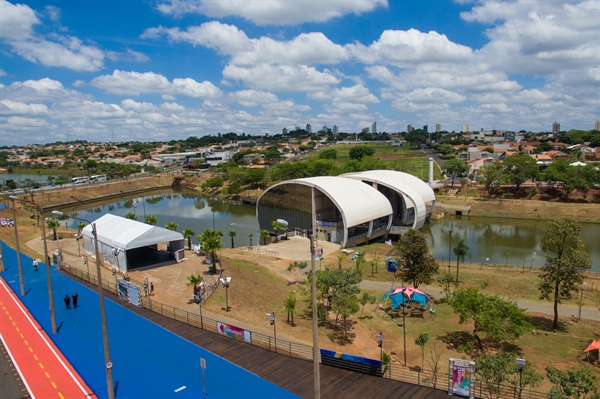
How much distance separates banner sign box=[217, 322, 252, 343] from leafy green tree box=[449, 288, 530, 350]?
412 inches

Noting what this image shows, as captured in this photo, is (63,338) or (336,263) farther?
(336,263)

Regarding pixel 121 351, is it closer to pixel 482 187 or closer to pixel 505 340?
pixel 505 340

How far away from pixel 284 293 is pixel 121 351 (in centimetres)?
1194

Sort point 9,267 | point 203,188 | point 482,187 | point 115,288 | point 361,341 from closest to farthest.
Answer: point 361,341 < point 115,288 < point 9,267 < point 482,187 < point 203,188

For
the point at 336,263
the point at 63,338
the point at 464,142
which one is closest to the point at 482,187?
the point at 336,263

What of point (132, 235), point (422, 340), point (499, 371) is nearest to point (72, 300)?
point (132, 235)

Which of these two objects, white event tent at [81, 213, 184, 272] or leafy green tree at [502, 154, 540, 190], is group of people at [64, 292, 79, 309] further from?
leafy green tree at [502, 154, 540, 190]

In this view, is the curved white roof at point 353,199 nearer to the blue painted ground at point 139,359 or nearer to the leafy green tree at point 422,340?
the leafy green tree at point 422,340

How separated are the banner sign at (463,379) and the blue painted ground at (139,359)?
6.29 meters

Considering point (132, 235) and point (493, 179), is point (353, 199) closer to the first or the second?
point (132, 235)

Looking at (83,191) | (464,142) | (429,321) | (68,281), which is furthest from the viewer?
(464,142)

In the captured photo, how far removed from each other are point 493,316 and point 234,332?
12.4 meters

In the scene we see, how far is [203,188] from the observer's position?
112 m

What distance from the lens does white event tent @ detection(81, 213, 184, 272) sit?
32.3 m
